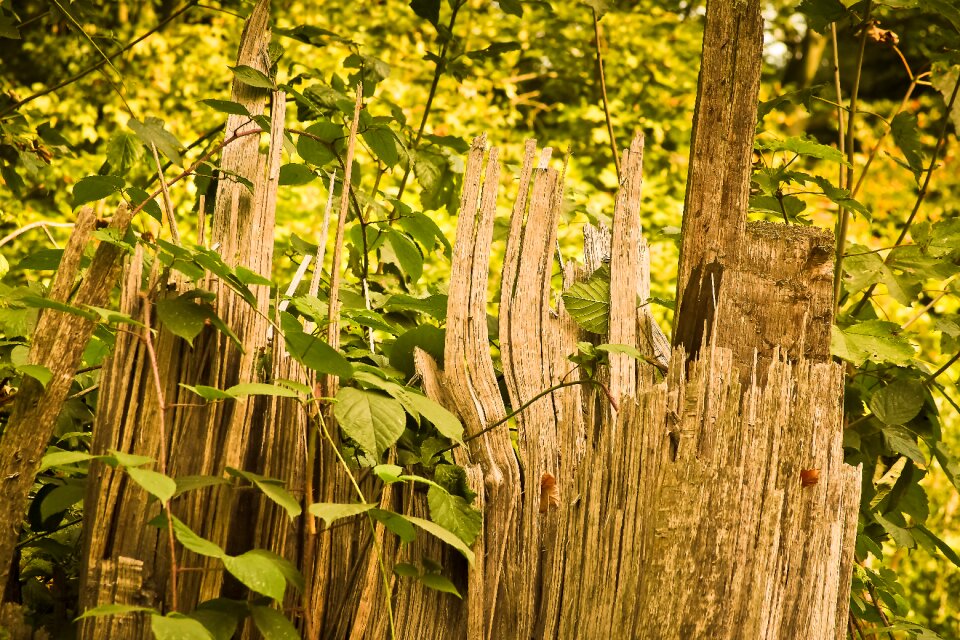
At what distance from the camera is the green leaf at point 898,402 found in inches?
82.2

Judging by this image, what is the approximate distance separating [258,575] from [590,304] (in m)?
0.79

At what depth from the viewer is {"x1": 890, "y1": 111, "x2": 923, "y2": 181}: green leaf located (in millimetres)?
2219

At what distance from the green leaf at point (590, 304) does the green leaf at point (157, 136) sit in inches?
30.1

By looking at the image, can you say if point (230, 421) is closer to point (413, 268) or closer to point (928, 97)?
point (413, 268)

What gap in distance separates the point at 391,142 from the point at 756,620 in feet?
3.76

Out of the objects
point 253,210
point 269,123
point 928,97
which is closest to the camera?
point 253,210

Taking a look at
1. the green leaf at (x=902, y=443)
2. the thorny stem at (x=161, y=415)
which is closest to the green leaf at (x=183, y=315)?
the thorny stem at (x=161, y=415)

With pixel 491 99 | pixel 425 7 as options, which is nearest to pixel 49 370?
pixel 425 7

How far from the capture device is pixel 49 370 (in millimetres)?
1325

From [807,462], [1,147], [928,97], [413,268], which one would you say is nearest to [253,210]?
[413,268]

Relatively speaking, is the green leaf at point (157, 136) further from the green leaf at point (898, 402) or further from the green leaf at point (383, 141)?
the green leaf at point (898, 402)

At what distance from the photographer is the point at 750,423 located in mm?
1328

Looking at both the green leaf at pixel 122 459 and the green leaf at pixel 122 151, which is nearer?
the green leaf at pixel 122 459

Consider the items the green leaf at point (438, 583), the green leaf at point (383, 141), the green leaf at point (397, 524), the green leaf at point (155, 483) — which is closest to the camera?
the green leaf at point (155, 483)
